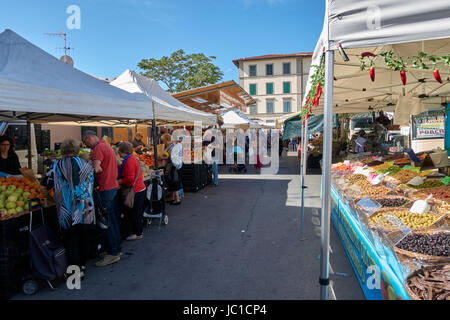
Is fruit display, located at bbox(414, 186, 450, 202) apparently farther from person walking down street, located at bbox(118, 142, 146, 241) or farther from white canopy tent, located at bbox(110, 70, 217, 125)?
white canopy tent, located at bbox(110, 70, 217, 125)

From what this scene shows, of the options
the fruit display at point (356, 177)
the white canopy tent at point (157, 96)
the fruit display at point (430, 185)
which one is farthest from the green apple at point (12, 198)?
the fruit display at point (430, 185)

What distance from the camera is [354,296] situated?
3295 millimetres

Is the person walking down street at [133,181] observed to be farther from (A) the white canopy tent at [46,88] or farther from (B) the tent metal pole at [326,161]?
(B) the tent metal pole at [326,161]

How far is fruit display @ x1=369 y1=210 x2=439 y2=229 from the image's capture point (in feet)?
10.5

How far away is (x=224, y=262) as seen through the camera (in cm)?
422

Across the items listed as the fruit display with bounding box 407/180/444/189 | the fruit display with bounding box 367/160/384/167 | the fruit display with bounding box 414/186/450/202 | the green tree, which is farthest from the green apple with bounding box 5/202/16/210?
the green tree

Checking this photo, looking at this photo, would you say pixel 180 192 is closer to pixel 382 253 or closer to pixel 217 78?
pixel 382 253

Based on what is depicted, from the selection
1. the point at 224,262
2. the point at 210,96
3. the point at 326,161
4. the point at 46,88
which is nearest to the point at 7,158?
the point at 46,88

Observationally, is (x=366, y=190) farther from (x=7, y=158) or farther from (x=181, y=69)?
(x=181, y=69)

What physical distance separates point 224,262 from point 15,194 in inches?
114

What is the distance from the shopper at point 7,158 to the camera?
5.62 metres

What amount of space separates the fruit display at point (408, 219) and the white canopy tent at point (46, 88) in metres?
3.96

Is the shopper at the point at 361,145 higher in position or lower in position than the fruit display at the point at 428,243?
higher

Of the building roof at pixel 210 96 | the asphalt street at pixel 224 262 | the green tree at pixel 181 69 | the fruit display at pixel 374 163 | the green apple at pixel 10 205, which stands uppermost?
the green tree at pixel 181 69
